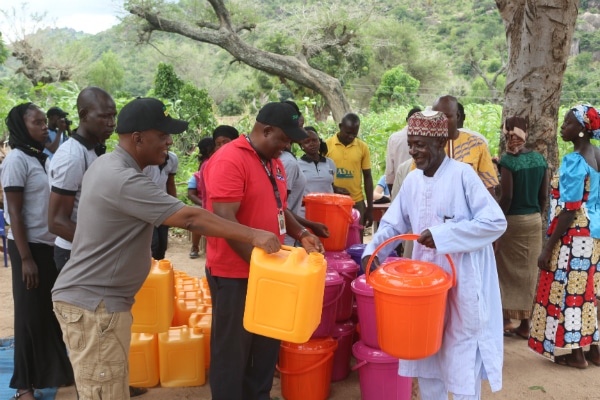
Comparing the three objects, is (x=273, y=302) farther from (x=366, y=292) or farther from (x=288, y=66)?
(x=288, y=66)

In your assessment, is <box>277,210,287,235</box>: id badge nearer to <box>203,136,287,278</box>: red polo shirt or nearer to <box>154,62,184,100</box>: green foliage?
<box>203,136,287,278</box>: red polo shirt

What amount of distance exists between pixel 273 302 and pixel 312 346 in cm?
133

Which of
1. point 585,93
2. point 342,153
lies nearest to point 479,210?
point 342,153

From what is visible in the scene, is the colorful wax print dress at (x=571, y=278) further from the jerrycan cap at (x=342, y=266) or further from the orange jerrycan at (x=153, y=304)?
the orange jerrycan at (x=153, y=304)

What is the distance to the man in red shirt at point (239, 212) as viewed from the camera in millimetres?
2654

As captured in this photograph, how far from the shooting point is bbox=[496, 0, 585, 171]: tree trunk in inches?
191

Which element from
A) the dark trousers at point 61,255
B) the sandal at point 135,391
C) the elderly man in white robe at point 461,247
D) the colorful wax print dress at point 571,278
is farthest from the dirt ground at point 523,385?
the elderly man in white robe at point 461,247

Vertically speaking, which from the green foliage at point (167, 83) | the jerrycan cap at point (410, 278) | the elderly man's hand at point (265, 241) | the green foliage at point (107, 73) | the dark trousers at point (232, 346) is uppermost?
the green foliage at point (107, 73)

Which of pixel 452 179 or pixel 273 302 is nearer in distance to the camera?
pixel 273 302

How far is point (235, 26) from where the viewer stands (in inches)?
726

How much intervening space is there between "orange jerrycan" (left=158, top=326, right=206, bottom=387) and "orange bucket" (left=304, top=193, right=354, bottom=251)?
1.24 metres

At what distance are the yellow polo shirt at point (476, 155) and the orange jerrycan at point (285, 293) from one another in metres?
2.14

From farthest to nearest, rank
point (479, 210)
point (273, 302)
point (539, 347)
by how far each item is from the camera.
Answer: point (539, 347), point (479, 210), point (273, 302)

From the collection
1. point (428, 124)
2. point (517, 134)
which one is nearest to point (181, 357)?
point (428, 124)
